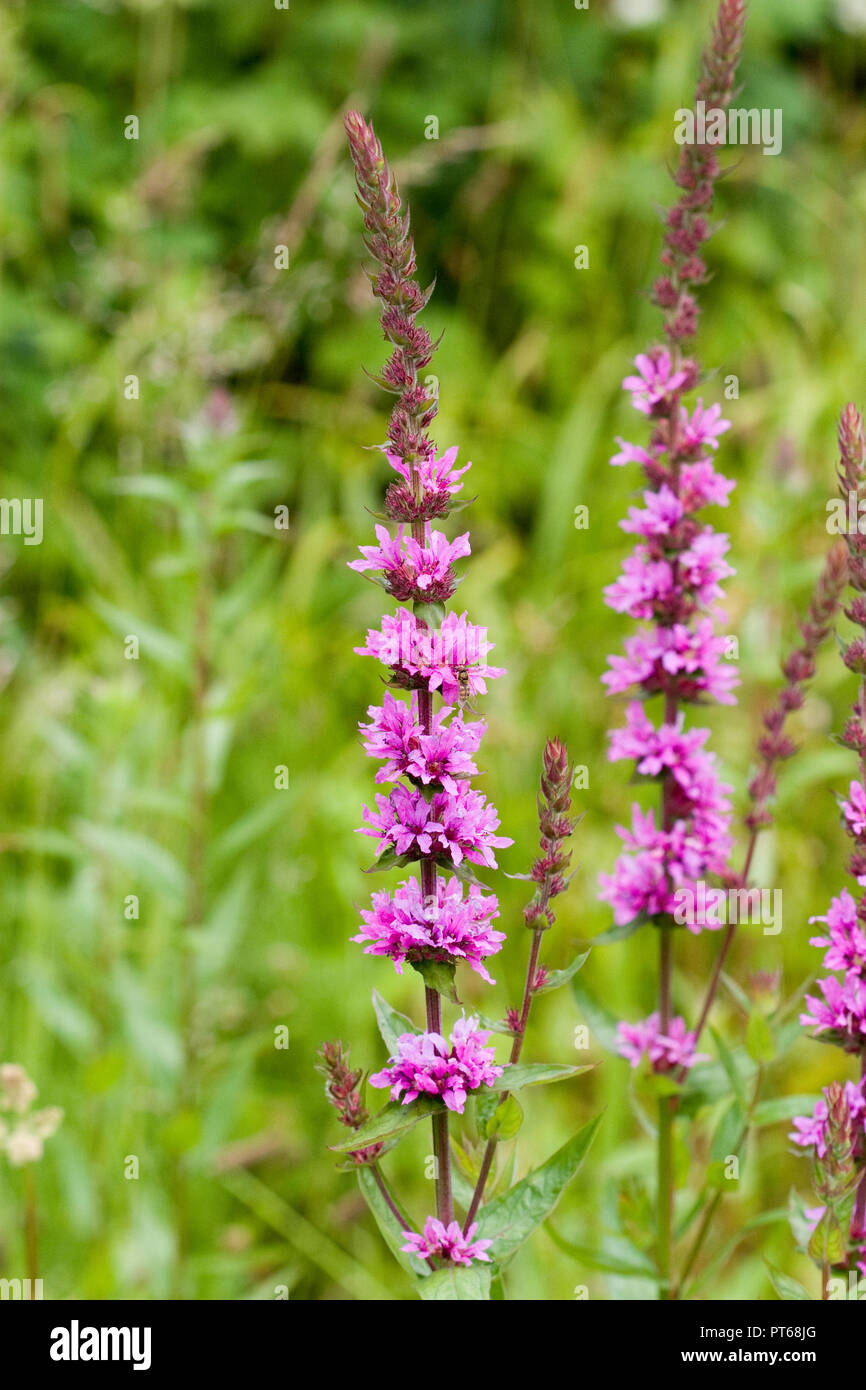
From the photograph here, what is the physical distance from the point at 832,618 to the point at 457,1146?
0.90m

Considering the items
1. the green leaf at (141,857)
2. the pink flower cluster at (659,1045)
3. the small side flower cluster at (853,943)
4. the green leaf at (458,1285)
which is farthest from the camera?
the green leaf at (141,857)

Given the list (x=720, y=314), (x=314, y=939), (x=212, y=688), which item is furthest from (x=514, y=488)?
(x=212, y=688)

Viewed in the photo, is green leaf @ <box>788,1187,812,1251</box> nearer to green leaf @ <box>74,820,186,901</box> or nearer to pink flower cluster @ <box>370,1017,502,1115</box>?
pink flower cluster @ <box>370,1017,502,1115</box>

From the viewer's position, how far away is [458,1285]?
Result: 1.29 m

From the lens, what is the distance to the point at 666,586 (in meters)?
1.75

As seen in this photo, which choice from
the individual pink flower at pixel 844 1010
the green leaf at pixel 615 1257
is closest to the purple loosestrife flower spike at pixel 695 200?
the individual pink flower at pixel 844 1010

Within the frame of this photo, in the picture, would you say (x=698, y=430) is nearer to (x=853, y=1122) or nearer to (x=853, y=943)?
(x=853, y=943)

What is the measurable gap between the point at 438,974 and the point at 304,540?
3.68m

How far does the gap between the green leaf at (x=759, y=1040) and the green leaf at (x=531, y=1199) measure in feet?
1.31

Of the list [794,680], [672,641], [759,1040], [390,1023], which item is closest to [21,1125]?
[390,1023]

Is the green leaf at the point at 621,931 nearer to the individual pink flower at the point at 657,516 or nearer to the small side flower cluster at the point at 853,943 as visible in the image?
the small side flower cluster at the point at 853,943

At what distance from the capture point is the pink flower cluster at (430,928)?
51.8 inches

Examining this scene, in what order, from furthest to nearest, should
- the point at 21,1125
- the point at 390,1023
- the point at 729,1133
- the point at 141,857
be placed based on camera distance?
the point at 141,857, the point at 21,1125, the point at 729,1133, the point at 390,1023
